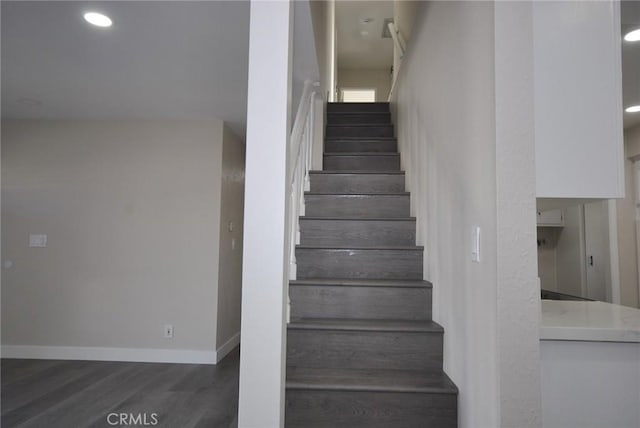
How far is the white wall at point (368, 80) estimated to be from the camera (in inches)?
306

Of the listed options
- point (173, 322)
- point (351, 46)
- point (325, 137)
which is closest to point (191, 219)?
point (173, 322)

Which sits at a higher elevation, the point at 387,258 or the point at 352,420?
the point at 387,258

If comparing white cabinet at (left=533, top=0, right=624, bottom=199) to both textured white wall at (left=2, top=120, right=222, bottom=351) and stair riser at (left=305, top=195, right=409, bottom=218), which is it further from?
textured white wall at (left=2, top=120, right=222, bottom=351)

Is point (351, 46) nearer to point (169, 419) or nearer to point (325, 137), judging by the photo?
point (325, 137)

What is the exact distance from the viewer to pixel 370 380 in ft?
5.98

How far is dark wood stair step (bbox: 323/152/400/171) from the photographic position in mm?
3596

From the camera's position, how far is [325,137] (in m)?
4.11

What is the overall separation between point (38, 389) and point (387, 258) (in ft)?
9.67

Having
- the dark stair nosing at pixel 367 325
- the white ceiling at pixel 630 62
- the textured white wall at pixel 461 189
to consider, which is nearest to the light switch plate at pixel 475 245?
the textured white wall at pixel 461 189

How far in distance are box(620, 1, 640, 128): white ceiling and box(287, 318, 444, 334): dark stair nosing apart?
1.82 m

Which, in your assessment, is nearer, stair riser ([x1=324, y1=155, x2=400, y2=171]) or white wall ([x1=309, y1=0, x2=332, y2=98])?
white wall ([x1=309, y1=0, x2=332, y2=98])

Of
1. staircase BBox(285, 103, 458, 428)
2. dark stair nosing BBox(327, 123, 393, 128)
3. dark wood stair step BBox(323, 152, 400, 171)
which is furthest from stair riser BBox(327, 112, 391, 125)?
staircase BBox(285, 103, 458, 428)

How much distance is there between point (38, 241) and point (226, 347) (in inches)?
87.5

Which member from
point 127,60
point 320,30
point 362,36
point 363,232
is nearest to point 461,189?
point 363,232
